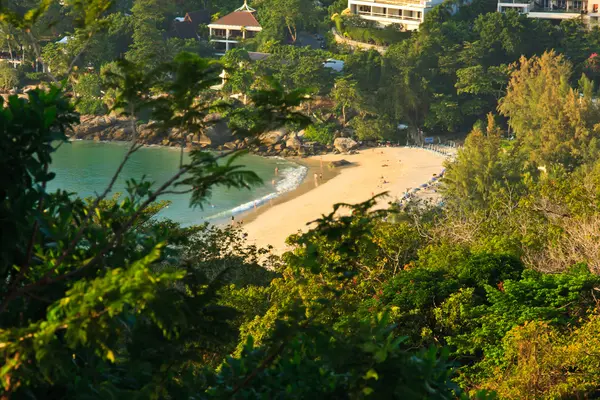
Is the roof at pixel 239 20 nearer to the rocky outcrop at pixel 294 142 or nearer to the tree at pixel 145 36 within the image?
the tree at pixel 145 36

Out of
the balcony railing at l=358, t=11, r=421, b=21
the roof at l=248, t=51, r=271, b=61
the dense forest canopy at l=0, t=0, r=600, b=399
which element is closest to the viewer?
the dense forest canopy at l=0, t=0, r=600, b=399

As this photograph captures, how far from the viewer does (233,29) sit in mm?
50812

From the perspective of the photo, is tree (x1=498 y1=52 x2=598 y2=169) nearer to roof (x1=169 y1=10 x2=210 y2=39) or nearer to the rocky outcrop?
the rocky outcrop

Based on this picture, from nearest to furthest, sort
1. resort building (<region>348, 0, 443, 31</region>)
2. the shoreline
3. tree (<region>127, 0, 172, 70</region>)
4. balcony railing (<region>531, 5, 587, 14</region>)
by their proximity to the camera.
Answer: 1. the shoreline
2. tree (<region>127, 0, 172, 70</region>)
3. resort building (<region>348, 0, 443, 31</region>)
4. balcony railing (<region>531, 5, 587, 14</region>)

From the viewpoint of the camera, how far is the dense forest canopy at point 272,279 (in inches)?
175

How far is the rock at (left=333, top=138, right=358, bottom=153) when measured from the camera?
1631 inches

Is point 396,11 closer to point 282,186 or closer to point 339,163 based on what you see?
point 339,163

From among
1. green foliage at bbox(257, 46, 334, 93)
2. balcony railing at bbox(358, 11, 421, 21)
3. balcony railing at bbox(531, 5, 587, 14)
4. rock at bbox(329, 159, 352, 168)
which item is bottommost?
rock at bbox(329, 159, 352, 168)

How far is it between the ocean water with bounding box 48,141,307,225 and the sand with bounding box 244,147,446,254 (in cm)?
115

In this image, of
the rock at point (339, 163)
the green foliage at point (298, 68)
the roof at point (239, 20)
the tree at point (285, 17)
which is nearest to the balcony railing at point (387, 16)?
the tree at point (285, 17)

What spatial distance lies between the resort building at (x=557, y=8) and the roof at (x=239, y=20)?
1325 cm

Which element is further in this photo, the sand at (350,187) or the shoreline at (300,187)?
the shoreline at (300,187)

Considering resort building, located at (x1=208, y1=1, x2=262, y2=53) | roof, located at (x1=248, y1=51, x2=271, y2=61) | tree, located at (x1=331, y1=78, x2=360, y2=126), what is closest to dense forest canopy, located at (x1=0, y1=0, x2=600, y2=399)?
tree, located at (x1=331, y1=78, x2=360, y2=126)

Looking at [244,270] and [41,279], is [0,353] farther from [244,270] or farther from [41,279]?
[244,270]
